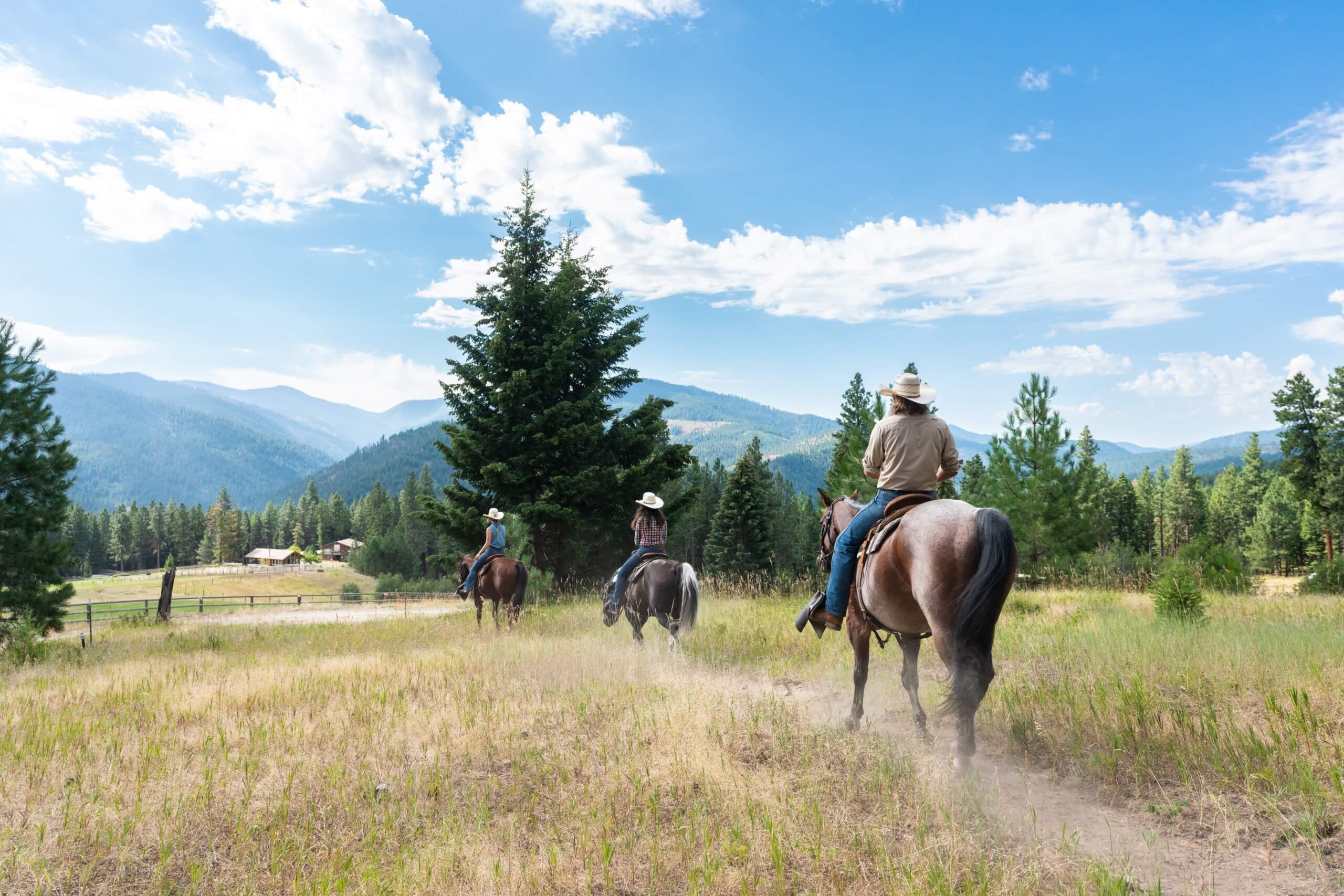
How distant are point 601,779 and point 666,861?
133cm

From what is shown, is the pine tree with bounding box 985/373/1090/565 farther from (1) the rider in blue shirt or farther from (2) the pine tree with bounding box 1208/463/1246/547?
(2) the pine tree with bounding box 1208/463/1246/547

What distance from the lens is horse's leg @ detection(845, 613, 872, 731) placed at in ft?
21.1

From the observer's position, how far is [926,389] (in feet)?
20.0

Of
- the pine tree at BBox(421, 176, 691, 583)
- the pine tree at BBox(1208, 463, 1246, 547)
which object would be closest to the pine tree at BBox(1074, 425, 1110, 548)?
the pine tree at BBox(421, 176, 691, 583)

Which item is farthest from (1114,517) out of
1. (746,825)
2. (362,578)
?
(362,578)

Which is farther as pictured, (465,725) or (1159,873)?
(465,725)

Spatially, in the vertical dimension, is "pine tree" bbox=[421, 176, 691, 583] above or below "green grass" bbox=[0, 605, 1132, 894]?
above

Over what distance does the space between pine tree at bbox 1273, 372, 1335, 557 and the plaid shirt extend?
165 ft

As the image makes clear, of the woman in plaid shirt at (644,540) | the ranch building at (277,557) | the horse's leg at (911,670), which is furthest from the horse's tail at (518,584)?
the ranch building at (277,557)

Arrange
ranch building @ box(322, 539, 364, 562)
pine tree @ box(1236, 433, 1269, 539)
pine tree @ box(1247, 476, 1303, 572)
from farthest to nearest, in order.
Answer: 1. ranch building @ box(322, 539, 364, 562)
2. pine tree @ box(1236, 433, 1269, 539)
3. pine tree @ box(1247, 476, 1303, 572)

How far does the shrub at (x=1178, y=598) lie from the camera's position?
985 centimetres

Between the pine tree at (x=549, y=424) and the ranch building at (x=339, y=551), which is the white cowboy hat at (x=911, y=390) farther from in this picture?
the ranch building at (x=339, y=551)

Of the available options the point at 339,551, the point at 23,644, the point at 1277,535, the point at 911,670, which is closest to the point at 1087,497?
the point at 911,670

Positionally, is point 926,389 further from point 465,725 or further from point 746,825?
point 465,725
